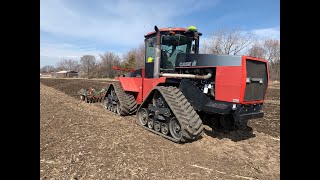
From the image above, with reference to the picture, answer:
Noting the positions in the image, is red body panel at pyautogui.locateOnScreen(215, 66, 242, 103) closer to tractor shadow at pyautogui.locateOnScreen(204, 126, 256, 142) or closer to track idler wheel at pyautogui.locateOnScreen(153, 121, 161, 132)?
tractor shadow at pyautogui.locateOnScreen(204, 126, 256, 142)

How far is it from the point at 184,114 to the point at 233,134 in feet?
6.63

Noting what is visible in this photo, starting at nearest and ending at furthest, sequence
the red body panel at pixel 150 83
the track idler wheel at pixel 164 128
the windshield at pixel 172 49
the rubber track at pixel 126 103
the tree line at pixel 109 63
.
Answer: the track idler wheel at pixel 164 128 → the red body panel at pixel 150 83 → the windshield at pixel 172 49 → the rubber track at pixel 126 103 → the tree line at pixel 109 63

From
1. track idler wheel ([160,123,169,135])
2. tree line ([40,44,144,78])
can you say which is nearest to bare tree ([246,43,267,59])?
tree line ([40,44,144,78])

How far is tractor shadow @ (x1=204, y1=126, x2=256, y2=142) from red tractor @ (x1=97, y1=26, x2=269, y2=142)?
263 mm

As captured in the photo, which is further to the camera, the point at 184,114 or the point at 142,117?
the point at 142,117

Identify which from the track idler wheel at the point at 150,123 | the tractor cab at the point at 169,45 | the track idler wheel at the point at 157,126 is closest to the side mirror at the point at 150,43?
the tractor cab at the point at 169,45

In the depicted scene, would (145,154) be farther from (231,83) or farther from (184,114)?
(231,83)

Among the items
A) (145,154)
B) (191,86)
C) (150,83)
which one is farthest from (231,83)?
(150,83)

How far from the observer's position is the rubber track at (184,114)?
232 inches

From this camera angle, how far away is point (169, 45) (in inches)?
322

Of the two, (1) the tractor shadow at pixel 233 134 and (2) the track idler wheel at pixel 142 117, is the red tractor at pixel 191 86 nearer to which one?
(2) the track idler wheel at pixel 142 117
